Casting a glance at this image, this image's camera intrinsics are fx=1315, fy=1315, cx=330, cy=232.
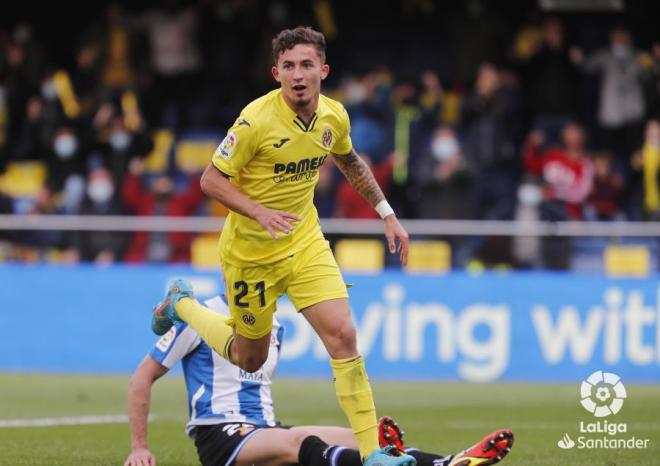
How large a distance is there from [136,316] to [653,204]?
680 centimetres

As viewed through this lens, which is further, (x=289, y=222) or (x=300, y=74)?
(x=300, y=74)

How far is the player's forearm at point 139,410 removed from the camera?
7281 millimetres

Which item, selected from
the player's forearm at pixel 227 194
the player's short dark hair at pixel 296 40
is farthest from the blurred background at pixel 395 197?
the player's short dark hair at pixel 296 40

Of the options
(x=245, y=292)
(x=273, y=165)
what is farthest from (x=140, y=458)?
(x=273, y=165)

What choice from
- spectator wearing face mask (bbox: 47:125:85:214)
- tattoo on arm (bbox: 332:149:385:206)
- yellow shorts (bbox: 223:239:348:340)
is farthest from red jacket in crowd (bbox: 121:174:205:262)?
yellow shorts (bbox: 223:239:348:340)

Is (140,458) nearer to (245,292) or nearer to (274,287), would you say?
(245,292)

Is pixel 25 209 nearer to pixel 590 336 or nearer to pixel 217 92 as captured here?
pixel 217 92

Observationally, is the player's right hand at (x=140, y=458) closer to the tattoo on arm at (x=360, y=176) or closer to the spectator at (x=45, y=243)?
the tattoo on arm at (x=360, y=176)

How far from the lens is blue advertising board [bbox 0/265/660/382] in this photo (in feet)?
49.7

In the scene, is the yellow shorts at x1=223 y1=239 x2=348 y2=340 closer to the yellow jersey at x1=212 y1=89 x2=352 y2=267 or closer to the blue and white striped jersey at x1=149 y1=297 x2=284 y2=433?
the yellow jersey at x1=212 y1=89 x2=352 y2=267

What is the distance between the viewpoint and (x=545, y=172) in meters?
17.4

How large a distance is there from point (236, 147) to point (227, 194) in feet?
0.88

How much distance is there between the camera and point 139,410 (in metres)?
7.30

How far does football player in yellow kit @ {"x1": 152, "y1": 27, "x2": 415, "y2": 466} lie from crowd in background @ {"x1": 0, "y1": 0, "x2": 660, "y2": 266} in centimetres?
848
